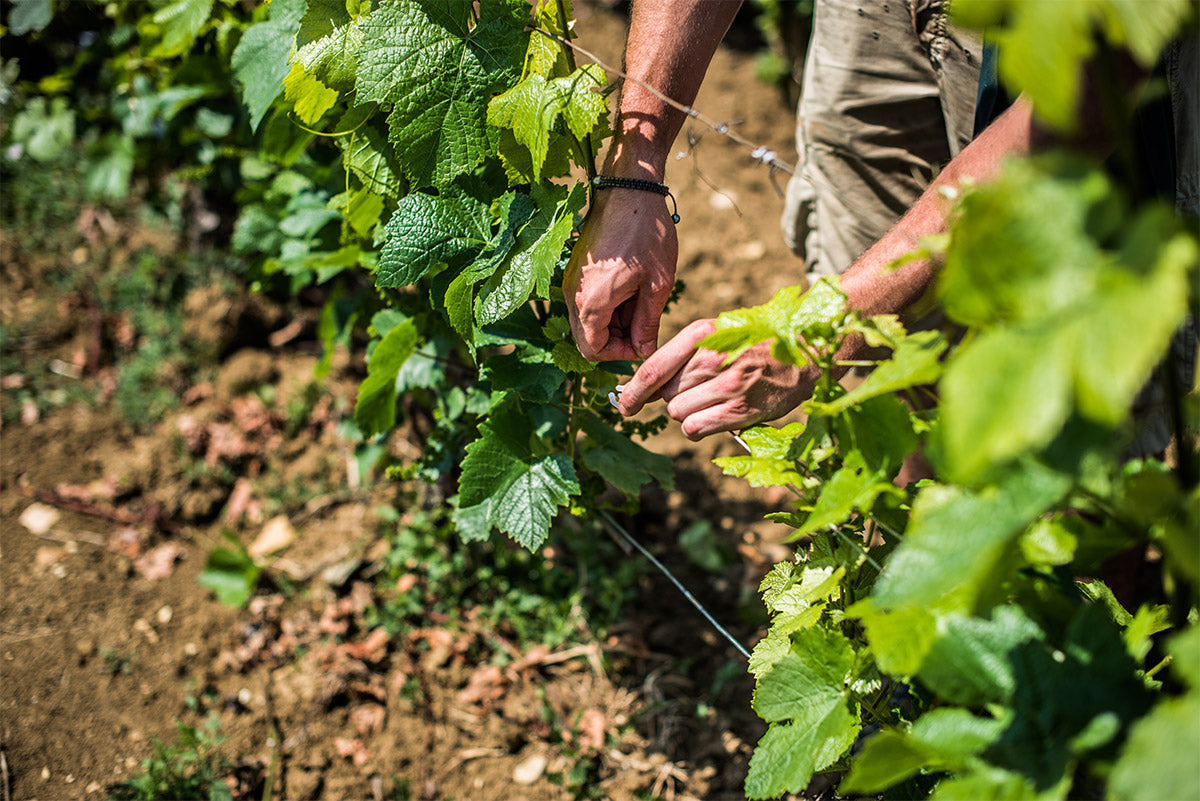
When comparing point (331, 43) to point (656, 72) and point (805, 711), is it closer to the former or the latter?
point (656, 72)

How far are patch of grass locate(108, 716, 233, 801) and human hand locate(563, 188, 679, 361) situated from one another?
5.28 feet

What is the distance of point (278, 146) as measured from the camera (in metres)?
1.99

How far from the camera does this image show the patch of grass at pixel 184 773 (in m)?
2.03

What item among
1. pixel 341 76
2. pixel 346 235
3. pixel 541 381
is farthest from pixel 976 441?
pixel 346 235

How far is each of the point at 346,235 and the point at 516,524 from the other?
36.1 inches

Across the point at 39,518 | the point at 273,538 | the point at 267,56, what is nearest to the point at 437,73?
the point at 267,56

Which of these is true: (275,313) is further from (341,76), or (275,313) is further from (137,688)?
(341,76)

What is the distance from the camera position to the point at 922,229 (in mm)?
1292

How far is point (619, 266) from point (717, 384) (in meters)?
0.28

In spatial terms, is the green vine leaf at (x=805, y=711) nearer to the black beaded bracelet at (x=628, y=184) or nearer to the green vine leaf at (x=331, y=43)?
the black beaded bracelet at (x=628, y=184)

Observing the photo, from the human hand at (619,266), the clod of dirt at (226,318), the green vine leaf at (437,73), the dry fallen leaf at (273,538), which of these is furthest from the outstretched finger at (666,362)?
the clod of dirt at (226,318)

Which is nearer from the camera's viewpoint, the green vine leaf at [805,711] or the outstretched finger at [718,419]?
the green vine leaf at [805,711]

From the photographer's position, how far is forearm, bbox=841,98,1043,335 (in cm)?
121

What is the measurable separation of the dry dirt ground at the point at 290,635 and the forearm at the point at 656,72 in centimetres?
82
